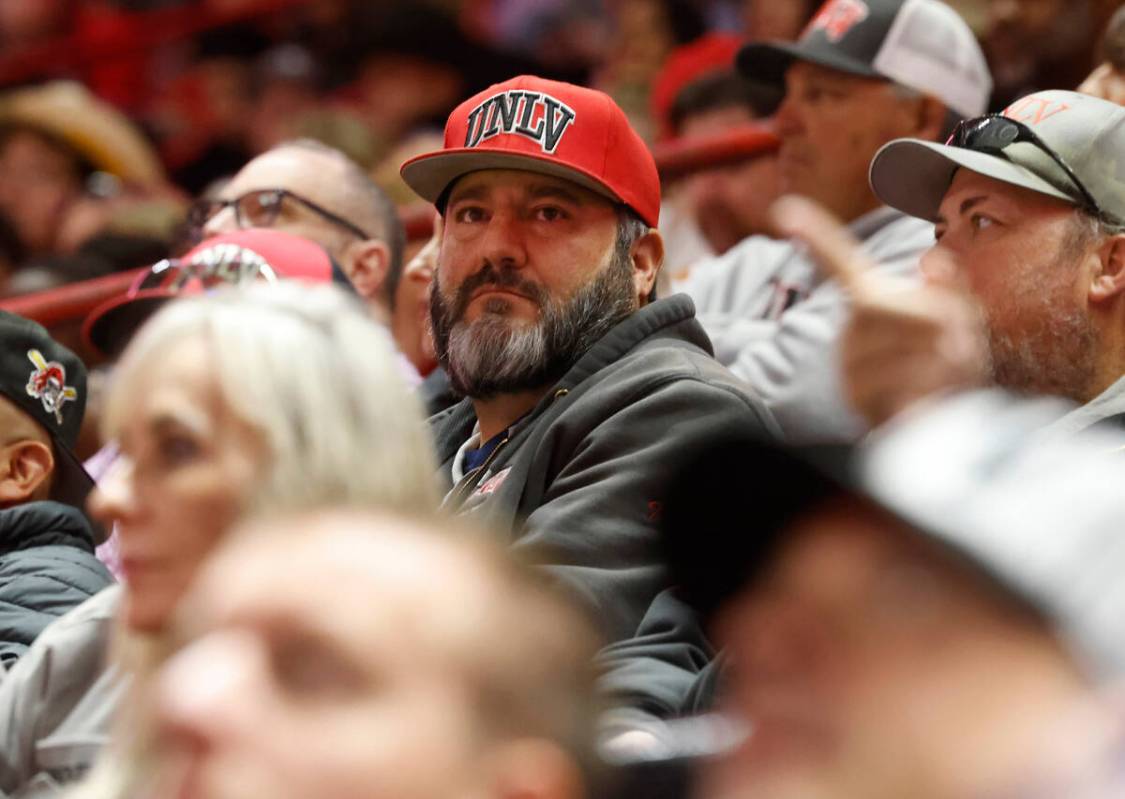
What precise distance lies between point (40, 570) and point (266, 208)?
4.88ft

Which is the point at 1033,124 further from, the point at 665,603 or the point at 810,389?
the point at 665,603

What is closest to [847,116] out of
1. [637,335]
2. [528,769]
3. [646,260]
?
[646,260]

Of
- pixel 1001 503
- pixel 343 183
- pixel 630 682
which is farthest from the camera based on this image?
pixel 343 183

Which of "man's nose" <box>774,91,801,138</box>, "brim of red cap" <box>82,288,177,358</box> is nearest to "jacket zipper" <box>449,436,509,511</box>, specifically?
"brim of red cap" <box>82,288,177,358</box>

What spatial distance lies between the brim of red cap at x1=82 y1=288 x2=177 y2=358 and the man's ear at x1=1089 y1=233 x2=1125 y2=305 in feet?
6.21

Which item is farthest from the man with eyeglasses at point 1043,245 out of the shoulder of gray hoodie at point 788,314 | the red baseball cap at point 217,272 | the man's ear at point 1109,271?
the red baseball cap at point 217,272

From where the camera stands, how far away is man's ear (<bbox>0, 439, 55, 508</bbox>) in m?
3.51

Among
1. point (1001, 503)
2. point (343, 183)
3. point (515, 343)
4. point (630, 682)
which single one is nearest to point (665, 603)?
point (630, 682)

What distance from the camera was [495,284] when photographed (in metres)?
3.43

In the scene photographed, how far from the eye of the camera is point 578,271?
3396mm

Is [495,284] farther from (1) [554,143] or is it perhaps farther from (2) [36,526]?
(2) [36,526]

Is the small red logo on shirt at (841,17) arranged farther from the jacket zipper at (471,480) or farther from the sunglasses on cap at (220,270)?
the jacket zipper at (471,480)

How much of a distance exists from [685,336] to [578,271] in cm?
21

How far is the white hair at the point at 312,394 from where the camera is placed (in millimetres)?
1899
